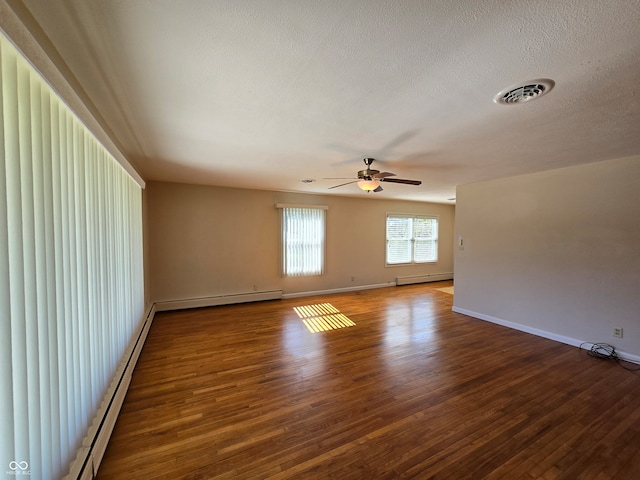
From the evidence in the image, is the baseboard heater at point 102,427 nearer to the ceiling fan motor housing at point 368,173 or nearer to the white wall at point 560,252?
the ceiling fan motor housing at point 368,173

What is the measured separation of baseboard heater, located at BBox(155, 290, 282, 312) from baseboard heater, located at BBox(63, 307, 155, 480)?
6.83 ft

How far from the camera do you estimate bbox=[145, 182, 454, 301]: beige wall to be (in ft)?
15.1

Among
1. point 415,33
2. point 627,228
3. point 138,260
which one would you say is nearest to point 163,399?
point 138,260

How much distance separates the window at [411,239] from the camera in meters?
6.97

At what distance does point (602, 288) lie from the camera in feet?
10.2

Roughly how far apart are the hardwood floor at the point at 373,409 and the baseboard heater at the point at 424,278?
3384 millimetres

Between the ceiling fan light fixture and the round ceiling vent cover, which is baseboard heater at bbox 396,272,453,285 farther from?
the round ceiling vent cover

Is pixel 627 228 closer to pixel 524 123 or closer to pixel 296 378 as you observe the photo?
pixel 524 123

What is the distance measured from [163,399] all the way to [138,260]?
1918 millimetres

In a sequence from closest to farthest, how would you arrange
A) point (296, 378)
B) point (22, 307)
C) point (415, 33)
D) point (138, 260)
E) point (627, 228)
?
point (22, 307) < point (415, 33) < point (296, 378) < point (627, 228) < point (138, 260)

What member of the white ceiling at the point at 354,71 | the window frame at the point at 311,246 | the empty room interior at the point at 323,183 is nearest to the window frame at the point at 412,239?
the window frame at the point at 311,246

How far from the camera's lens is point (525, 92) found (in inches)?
62.0

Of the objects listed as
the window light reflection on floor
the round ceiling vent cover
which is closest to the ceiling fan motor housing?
the round ceiling vent cover

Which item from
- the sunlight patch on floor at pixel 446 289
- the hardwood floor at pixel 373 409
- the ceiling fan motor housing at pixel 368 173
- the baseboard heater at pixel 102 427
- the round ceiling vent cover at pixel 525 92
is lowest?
the sunlight patch on floor at pixel 446 289
